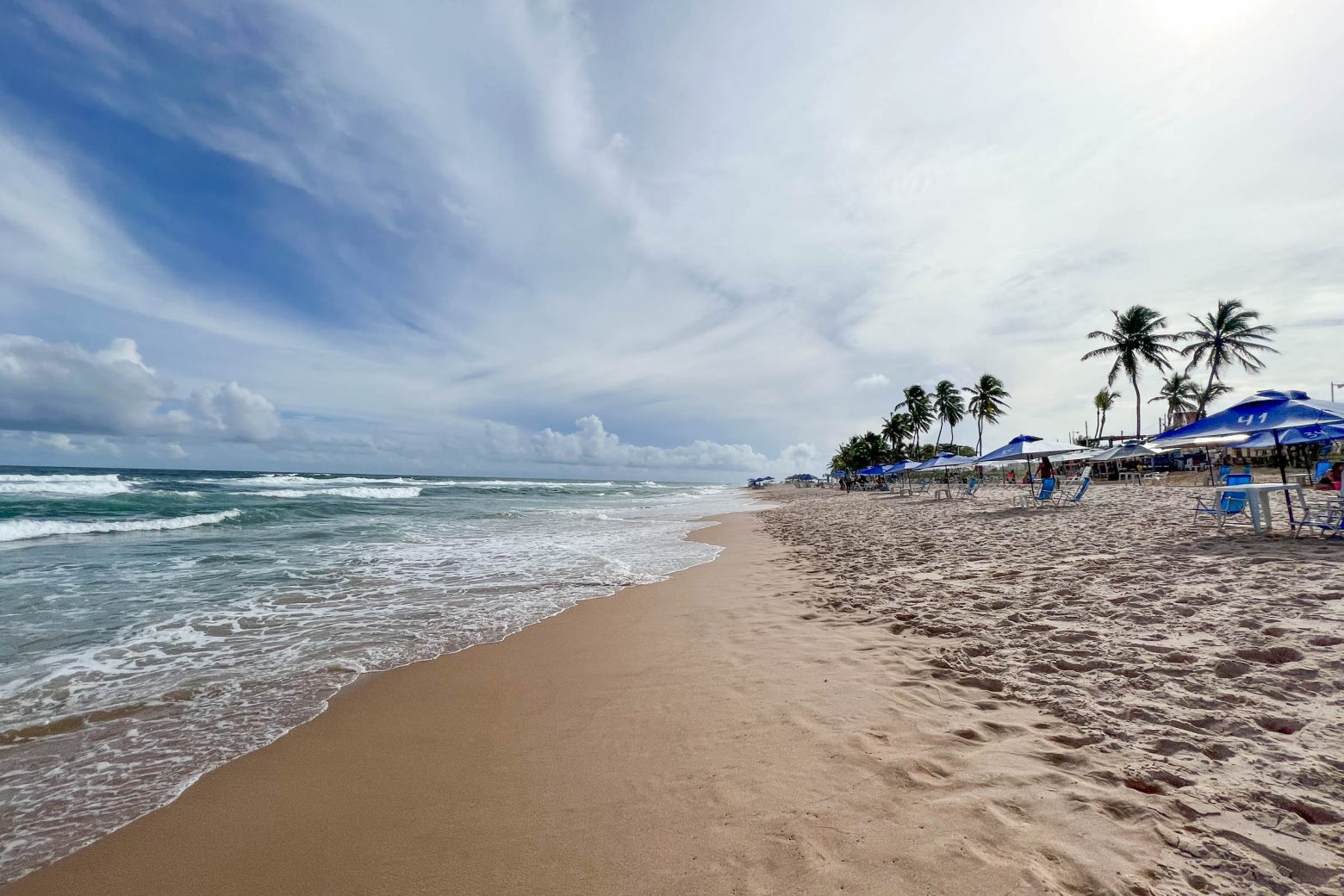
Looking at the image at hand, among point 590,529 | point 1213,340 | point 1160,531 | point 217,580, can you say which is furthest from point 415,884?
point 1213,340

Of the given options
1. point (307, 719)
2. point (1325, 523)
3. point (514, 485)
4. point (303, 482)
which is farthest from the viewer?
point (514, 485)

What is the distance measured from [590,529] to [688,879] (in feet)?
55.8

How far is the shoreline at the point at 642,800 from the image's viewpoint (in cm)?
237

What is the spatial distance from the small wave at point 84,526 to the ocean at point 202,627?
0.11m

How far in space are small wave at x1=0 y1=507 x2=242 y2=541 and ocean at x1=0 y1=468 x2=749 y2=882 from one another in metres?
0.11

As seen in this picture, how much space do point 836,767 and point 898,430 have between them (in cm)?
6682

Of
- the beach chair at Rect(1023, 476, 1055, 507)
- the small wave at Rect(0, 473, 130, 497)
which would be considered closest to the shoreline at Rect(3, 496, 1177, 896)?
the beach chair at Rect(1023, 476, 1055, 507)

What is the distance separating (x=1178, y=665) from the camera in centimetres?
384

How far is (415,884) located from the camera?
247cm

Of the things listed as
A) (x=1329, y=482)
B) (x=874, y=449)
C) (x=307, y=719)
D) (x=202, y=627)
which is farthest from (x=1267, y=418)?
(x=874, y=449)

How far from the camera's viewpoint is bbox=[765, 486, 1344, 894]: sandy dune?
2.30m

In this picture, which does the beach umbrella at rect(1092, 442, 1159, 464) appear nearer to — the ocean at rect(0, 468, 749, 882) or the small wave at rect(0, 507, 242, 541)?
the ocean at rect(0, 468, 749, 882)

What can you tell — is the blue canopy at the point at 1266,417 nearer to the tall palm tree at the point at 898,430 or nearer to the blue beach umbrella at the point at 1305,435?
the blue beach umbrella at the point at 1305,435

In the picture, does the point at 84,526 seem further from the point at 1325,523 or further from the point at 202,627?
the point at 1325,523
